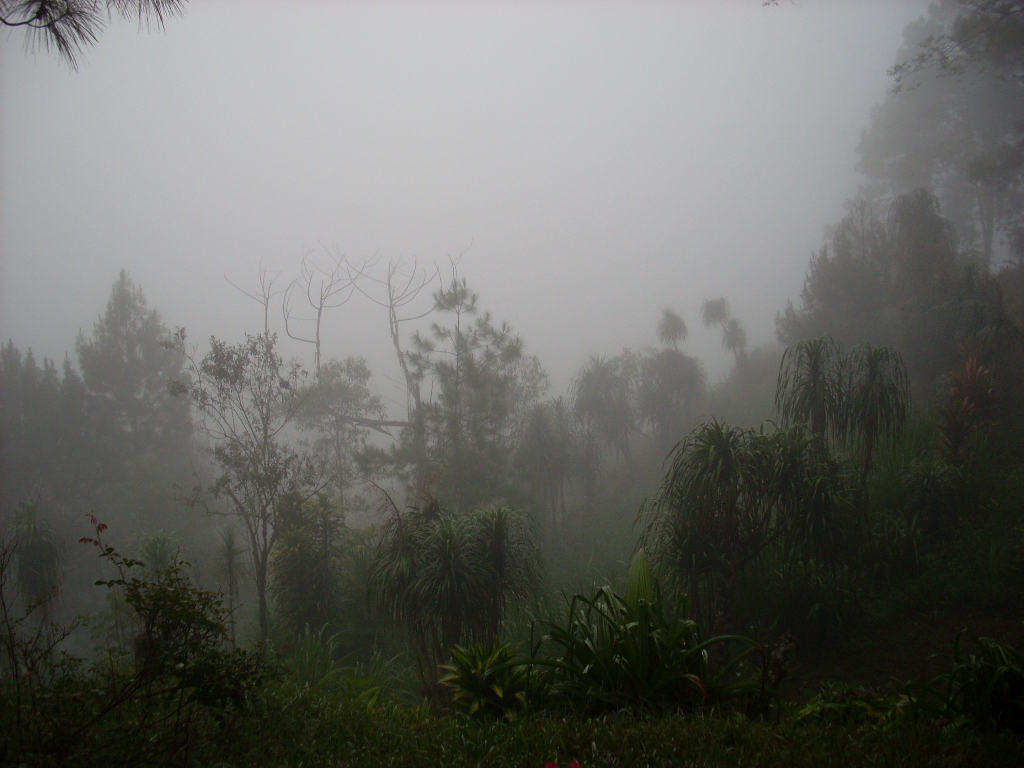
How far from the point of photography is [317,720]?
2.10 meters

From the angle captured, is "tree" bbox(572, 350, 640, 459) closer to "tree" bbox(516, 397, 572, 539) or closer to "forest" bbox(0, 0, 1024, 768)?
"forest" bbox(0, 0, 1024, 768)

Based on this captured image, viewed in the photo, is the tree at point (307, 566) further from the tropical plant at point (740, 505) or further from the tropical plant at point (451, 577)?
the tropical plant at point (740, 505)

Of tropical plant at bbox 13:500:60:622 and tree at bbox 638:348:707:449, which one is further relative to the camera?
tree at bbox 638:348:707:449

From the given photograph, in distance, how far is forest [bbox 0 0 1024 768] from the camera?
1.84 meters

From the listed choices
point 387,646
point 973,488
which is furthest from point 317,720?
point 973,488

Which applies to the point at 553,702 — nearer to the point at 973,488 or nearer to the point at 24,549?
the point at 973,488

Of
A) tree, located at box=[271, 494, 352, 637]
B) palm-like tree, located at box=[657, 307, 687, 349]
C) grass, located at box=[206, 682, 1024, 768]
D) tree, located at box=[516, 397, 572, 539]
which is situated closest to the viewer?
grass, located at box=[206, 682, 1024, 768]

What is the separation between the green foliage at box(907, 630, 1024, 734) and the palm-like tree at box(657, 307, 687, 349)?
884 centimetres

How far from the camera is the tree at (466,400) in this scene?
349 inches

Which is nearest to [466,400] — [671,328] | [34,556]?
[671,328]

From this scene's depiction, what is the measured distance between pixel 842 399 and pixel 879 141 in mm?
9635

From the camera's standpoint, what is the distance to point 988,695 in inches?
66.2

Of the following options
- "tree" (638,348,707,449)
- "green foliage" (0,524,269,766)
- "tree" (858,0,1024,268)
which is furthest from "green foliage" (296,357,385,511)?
"tree" (858,0,1024,268)

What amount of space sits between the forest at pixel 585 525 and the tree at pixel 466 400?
0.06 metres
